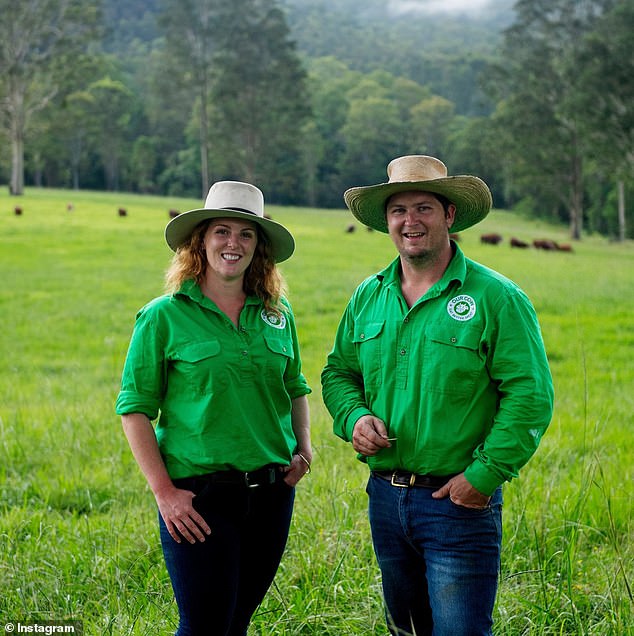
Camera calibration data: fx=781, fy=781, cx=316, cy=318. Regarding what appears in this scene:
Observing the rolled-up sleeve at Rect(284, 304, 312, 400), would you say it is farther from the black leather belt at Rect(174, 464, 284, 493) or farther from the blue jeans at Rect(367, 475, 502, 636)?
the blue jeans at Rect(367, 475, 502, 636)

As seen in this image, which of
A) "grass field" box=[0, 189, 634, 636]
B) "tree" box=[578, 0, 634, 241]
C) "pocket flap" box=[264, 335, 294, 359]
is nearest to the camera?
"pocket flap" box=[264, 335, 294, 359]

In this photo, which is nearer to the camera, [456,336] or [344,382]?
[456,336]

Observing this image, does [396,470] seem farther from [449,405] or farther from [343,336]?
[343,336]

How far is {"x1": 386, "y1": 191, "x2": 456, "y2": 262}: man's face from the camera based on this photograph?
2816 mm

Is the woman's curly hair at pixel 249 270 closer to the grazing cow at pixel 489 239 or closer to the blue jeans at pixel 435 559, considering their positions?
the blue jeans at pixel 435 559

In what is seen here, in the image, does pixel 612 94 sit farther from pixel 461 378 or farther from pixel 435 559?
pixel 435 559

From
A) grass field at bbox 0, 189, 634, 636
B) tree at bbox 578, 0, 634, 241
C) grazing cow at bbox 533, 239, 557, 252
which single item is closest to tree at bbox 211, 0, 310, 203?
tree at bbox 578, 0, 634, 241

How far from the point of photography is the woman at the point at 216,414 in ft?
9.33

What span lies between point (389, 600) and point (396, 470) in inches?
20.3

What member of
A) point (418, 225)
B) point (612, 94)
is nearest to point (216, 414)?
point (418, 225)

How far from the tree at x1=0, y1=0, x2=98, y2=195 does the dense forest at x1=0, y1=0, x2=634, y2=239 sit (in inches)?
3.8

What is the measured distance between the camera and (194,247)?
10.3ft

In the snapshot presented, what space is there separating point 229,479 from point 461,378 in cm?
93

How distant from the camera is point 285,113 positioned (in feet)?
181
